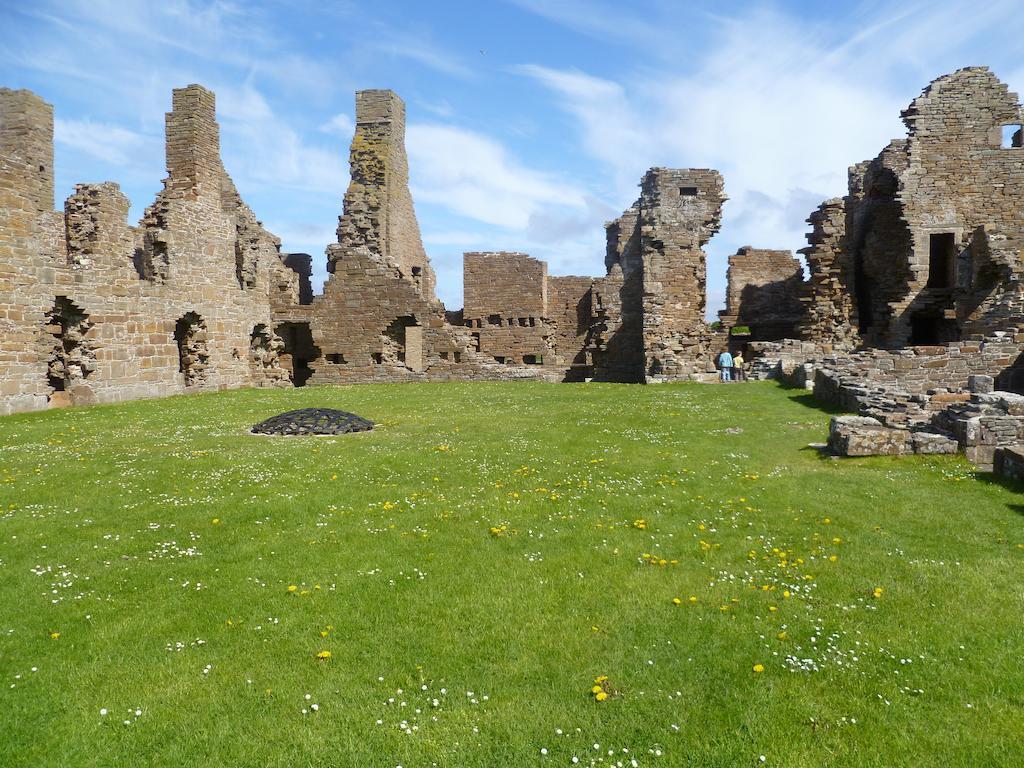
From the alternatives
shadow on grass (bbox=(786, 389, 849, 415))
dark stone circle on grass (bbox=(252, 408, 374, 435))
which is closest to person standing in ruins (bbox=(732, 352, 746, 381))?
shadow on grass (bbox=(786, 389, 849, 415))

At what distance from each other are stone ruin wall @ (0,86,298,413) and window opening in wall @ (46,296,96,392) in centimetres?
3

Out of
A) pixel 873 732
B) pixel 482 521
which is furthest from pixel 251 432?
pixel 873 732

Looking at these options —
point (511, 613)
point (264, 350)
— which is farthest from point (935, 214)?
point (511, 613)

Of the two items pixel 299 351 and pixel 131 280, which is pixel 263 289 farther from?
pixel 131 280

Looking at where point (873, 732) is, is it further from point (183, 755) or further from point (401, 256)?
point (401, 256)

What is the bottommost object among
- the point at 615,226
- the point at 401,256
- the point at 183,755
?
the point at 183,755

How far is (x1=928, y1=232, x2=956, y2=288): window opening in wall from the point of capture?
30.7m

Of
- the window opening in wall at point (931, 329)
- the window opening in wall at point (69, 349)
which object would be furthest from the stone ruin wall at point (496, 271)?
the window opening in wall at point (69, 349)

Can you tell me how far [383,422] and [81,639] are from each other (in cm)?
1112

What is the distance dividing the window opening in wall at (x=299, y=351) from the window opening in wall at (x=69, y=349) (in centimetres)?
1134

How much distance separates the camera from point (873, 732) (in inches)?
159

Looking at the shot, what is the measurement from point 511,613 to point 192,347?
22504 mm

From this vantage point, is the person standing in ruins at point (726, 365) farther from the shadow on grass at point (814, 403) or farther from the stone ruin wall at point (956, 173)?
the stone ruin wall at point (956, 173)

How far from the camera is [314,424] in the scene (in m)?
14.5
